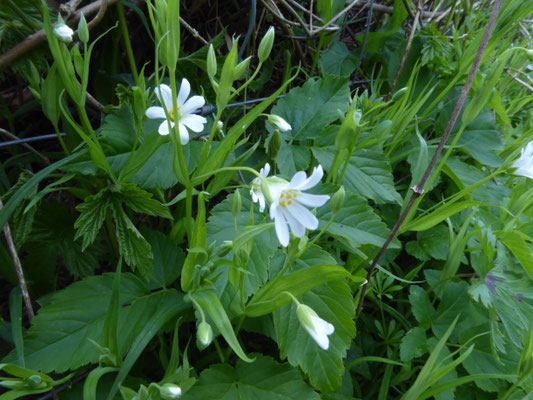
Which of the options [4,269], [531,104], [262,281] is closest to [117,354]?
[262,281]

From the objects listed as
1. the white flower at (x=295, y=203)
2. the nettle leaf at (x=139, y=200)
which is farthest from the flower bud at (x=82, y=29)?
the white flower at (x=295, y=203)

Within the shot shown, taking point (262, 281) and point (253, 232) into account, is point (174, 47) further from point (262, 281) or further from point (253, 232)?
point (262, 281)

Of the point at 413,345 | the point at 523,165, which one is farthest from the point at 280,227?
the point at 523,165

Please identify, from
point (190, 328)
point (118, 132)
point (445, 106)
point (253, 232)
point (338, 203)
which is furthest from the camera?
point (445, 106)

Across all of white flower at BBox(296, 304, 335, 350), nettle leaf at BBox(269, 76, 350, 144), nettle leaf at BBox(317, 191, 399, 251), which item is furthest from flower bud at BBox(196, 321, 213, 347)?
nettle leaf at BBox(269, 76, 350, 144)

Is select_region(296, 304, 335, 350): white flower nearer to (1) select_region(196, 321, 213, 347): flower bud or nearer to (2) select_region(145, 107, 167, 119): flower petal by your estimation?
(1) select_region(196, 321, 213, 347): flower bud

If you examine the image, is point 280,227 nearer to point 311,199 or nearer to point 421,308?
point 311,199
